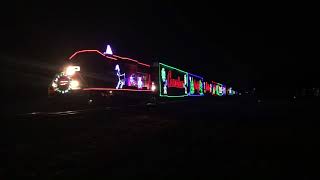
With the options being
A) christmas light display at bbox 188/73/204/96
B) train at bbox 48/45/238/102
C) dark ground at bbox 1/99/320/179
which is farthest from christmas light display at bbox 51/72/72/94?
christmas light display at bbox 188/73/204/96

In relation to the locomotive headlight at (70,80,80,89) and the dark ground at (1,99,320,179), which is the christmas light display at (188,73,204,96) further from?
the dark ground at (1,99,320,179)

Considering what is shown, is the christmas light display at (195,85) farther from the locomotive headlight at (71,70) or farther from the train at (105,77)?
the locomotive headlight at (71,70)

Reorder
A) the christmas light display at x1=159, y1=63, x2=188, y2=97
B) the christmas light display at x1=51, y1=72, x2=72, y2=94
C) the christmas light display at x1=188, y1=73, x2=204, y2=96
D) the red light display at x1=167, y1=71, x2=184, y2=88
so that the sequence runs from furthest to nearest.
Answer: the christmas light display at x1=188, y1=73, x2=204, y2=96 → the red light display at x1=167, y1=71, x2=184, y2=88 → the christmas light display at x1=159, y1=63, x2=188, y2=97 → the christmas light display at x1=51, y1=72, x2=72, y2=94

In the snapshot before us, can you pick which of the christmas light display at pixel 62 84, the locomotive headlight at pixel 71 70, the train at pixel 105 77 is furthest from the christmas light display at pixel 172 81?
the christmas light display at pixel 62 84

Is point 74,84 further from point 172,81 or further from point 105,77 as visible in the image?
point 172,81

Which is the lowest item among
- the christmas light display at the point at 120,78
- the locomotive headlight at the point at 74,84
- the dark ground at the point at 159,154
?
the dark ground at the point at 159,154

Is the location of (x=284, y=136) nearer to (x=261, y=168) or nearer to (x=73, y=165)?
(x=261, y=168)

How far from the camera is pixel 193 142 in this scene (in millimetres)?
9109

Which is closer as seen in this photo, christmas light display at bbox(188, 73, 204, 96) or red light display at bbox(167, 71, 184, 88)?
red light display at bbox(167, 71, 184, 88)

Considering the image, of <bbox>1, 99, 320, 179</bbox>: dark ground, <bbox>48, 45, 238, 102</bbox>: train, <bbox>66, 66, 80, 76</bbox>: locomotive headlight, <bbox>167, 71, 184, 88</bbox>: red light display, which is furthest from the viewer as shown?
<bbox>167, 71, 184, 88</bbox>: red light display

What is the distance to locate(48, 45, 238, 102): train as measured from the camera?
934 inches

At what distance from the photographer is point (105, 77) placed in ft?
82.1

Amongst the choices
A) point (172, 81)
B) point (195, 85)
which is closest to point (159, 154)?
point (172, 81)

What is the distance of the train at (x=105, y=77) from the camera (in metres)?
23.7
